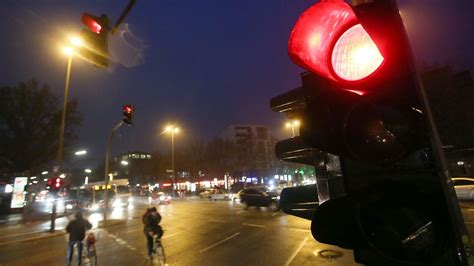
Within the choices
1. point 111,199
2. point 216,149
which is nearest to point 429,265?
point 111,199

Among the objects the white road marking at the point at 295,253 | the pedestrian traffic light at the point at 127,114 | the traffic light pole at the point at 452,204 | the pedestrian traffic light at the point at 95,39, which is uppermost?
the pedestrian traffic light at the point at 127,114

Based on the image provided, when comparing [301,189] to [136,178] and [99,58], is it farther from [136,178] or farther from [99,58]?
[136,178]

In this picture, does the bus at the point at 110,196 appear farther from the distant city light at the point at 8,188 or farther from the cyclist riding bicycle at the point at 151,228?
the cyclist riding bicycle at the point at 151,228

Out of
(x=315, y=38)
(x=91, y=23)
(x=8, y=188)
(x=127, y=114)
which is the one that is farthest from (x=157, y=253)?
(x=8, y=188)

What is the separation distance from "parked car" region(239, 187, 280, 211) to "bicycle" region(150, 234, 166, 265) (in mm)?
14485


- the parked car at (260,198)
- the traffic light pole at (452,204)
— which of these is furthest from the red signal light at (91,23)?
the parked car at (260,198)

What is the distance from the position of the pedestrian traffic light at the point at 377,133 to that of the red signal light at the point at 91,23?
5.59 meters

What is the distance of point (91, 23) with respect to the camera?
567 centimetres

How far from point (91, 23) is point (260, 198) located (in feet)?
66.2

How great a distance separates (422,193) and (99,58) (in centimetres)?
625

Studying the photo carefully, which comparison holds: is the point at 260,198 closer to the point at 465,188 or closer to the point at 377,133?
the point at 465,188

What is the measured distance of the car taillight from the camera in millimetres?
1310

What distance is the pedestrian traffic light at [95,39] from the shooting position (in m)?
5.68

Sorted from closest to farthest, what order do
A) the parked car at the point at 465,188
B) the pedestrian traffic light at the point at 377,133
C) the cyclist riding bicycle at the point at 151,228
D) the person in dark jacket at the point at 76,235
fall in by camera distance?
the pedestrian traffic light at the point at 377,133
the person in dark jacket at the point at 76,235
the cyclist riding bicycle at the point at 151,228
the parked car at the point at 465,188
